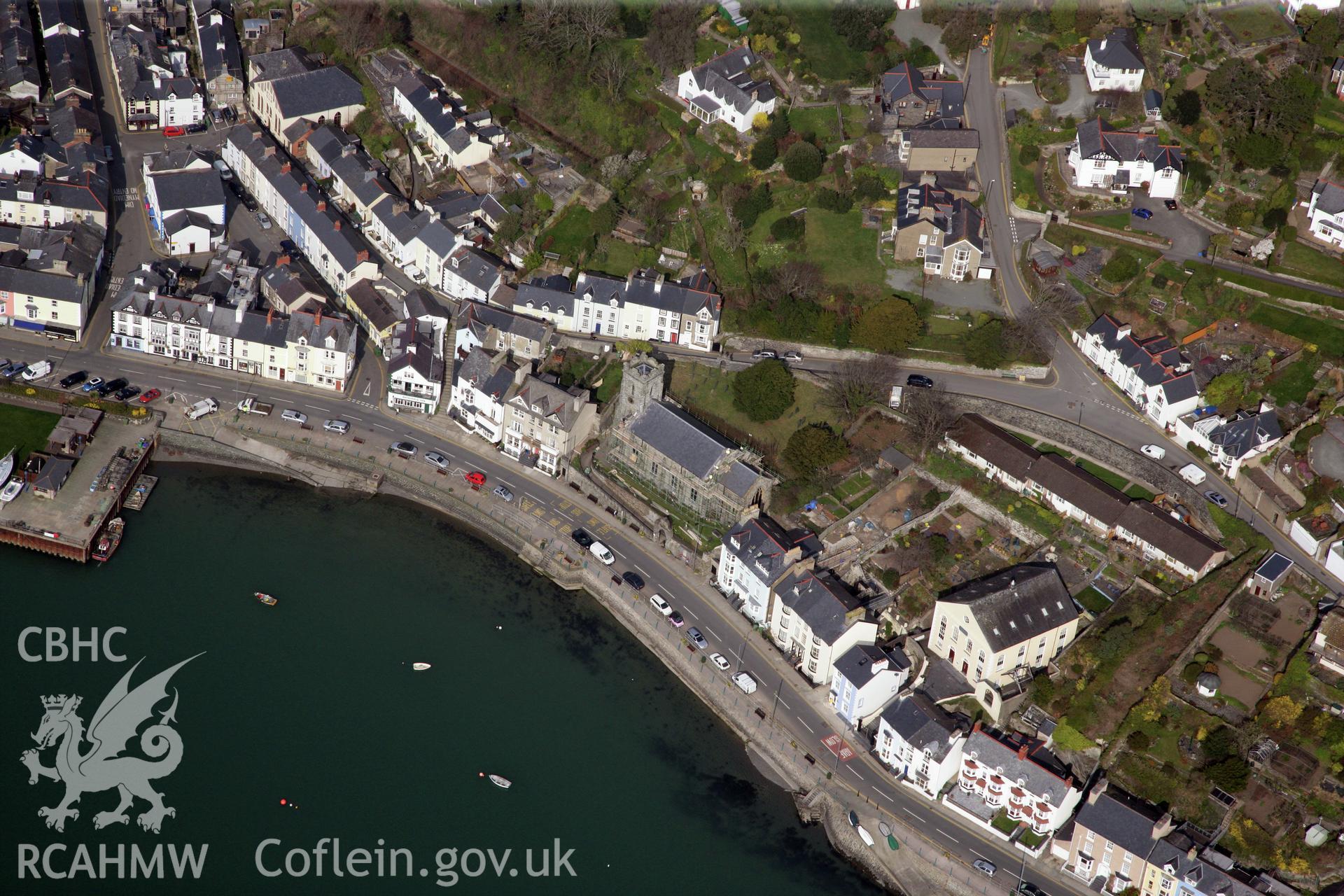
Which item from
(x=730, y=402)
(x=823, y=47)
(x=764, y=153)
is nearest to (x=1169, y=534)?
(x=730, y=402)

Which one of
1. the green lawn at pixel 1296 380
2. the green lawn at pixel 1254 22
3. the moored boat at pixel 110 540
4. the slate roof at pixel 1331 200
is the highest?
the green lawn at pixel 1254 22

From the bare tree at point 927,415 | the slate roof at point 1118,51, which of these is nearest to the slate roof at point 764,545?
the bare tree at point 927,415

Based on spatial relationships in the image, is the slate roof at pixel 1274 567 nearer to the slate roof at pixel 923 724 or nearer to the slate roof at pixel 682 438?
the slate roof at pixel 923 724

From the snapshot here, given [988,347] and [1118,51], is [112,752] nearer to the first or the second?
[988,347]

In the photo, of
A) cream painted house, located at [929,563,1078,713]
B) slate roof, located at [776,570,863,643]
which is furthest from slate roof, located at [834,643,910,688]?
cream painted house, located at [929,563,1078,713]

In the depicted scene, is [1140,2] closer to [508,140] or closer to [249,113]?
[508,140]

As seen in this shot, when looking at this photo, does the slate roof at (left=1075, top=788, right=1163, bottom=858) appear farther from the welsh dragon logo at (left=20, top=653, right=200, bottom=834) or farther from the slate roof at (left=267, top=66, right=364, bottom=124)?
the slate roof at (left=267, top=66, right=364, bottom=124)
